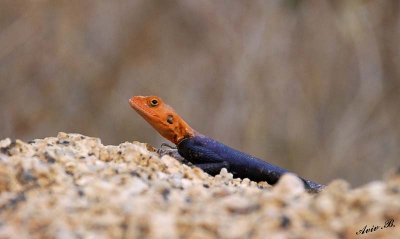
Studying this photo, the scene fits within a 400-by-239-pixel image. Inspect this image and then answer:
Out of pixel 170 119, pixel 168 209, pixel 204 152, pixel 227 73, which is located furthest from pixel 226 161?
pixel 227 73

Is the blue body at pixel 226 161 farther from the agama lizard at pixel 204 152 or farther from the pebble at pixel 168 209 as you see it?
the pebble at pixel 168 209

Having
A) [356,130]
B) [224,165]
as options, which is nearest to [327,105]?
[356,130]

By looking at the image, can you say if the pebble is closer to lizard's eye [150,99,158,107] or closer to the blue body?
the blue body

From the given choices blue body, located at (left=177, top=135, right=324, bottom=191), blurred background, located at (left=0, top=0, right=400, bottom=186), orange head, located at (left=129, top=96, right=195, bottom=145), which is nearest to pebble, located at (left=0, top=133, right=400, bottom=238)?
blue body, located at (left=177, top=135, right=324, bottom=191)

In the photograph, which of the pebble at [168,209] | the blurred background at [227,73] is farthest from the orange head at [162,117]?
the blurred background at [227,73]

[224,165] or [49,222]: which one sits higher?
[224,165]

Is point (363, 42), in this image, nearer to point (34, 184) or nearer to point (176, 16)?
point (176, 16)
